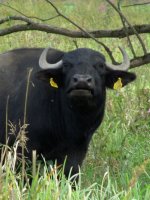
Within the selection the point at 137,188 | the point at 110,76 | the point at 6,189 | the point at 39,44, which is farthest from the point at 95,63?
the point at 39,44

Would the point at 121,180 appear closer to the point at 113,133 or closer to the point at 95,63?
the point at 95,63

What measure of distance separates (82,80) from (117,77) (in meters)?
0.85

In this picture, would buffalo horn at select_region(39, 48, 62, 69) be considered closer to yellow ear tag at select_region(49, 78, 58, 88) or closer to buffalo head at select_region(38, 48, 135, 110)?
buffalo head at select_region(38, 48, 135, 110)

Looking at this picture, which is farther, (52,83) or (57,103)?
(57,103)

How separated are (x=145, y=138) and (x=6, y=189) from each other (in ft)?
11.0

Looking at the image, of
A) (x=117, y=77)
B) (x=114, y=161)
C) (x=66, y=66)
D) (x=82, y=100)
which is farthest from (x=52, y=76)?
(x=114, y=161)

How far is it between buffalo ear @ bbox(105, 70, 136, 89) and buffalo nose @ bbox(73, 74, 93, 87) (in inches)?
26.9

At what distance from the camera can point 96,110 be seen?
6.79m

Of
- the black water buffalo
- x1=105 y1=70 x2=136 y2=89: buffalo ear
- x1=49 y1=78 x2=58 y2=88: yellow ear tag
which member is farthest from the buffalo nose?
x1=105 y1=70 x2=136 y2=89: buffalo ear

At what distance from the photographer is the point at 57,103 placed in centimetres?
691

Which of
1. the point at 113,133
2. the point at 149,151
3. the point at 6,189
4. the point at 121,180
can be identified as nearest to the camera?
the point at 6,189

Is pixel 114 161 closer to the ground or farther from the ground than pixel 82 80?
closer to the ground

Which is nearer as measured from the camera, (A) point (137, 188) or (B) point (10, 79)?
(A) point (137, 188)

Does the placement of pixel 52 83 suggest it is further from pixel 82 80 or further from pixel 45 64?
pixel 82 80
